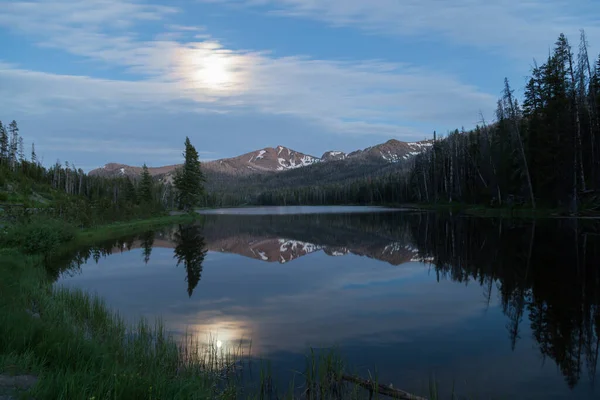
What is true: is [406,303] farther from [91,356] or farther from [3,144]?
[3,144]

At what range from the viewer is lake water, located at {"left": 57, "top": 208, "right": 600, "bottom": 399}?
9.01 meters

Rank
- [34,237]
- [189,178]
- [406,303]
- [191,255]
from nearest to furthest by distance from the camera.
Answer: [406,303] → [34,237] → [191,255] → [189,178]

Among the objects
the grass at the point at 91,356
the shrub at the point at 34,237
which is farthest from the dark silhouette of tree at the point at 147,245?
the grass at the point at 91,356

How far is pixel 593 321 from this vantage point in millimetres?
11164

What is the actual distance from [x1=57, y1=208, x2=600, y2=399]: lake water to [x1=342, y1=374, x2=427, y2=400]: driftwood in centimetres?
91

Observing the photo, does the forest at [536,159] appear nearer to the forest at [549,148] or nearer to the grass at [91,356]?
the forest at [549,148]

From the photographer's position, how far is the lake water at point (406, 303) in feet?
29.6

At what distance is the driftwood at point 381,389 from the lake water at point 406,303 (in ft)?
2.99

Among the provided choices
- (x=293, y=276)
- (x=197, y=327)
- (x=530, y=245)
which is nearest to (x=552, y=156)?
(x=530, y=245)

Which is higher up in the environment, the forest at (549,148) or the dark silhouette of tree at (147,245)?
the forest at (549,148)

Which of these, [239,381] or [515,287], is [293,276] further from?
[239,381]

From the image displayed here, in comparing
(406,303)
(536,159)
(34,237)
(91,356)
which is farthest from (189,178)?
(91,356)

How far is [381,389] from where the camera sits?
748cm

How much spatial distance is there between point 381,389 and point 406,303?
789 centimetres
